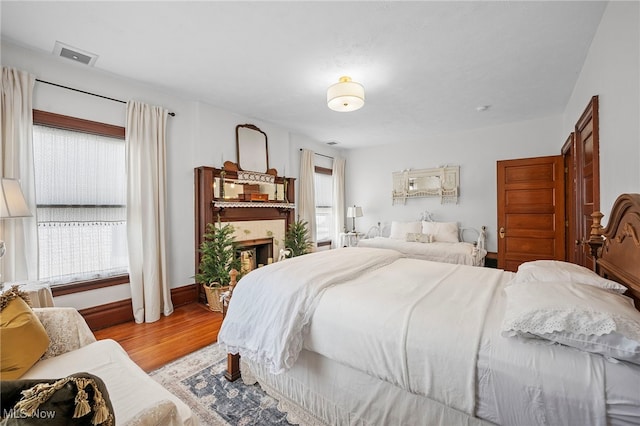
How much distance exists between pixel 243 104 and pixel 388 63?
2.09 metres

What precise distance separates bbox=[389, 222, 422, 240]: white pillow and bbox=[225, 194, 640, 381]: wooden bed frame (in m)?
3.53

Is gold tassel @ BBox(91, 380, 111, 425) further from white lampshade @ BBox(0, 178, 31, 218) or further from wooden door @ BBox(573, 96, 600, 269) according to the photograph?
wooden door @ BBox(573, 96, 600, 269)

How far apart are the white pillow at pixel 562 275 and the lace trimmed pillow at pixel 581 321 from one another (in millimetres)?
157

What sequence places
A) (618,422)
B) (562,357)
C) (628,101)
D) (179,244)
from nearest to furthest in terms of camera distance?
1. (618,422)
2. (562,357)
3. (628,101)
4. (179,244)

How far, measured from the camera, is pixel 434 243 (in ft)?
15.6

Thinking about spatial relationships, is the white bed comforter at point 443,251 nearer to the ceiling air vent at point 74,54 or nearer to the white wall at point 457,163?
the white wall at point 457,163

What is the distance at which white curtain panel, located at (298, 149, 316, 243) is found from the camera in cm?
529

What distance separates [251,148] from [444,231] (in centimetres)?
383

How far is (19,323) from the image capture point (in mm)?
1329

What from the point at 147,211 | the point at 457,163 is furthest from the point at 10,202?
the point at 457,163

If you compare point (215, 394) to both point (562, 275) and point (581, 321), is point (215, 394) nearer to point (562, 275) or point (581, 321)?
point (581, 321)

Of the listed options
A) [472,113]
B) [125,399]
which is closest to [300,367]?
[125,399]

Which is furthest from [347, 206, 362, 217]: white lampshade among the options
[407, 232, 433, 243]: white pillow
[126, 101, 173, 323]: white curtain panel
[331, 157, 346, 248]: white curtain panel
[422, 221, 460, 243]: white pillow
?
[126, 101, 173, 323]: white curtain panel

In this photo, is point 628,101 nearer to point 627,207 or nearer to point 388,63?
point 627,207
